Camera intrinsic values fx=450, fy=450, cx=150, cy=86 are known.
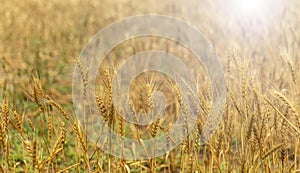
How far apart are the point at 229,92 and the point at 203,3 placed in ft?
11.5

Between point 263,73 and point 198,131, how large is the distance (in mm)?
1352

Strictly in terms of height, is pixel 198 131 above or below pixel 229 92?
below

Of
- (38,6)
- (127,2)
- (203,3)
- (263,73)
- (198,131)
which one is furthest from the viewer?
(127,2)

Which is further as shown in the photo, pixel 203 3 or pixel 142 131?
pixel 203 3

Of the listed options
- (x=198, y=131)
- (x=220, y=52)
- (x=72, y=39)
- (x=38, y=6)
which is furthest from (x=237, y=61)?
(x=38, y=6)

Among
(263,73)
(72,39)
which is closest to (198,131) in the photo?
(263,73)

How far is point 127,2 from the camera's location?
591cm

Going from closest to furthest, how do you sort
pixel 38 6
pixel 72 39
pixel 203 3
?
1. pixel 72 39
2. pixel 203 3
3. pixel 38 6

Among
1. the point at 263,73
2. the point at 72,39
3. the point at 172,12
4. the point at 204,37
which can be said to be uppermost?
the point at 172,12

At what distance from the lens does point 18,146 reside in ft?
8.21

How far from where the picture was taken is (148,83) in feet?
4.85

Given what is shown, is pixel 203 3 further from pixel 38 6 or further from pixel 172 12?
pixel 38 6

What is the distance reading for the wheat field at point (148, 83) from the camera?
1531 mm

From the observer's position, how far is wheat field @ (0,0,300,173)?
5.02 feet
